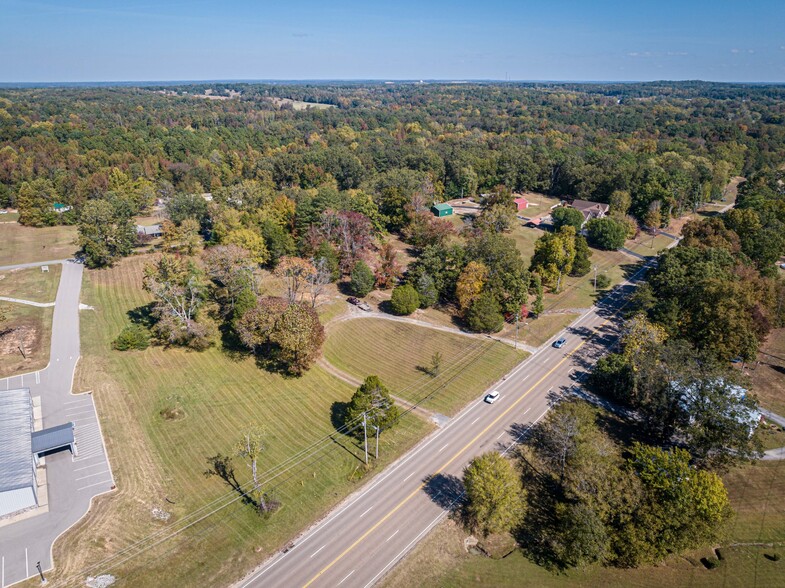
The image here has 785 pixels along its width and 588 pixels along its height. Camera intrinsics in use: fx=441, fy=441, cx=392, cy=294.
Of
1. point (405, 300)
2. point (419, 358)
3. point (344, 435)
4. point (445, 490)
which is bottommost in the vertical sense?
point (445, 490)

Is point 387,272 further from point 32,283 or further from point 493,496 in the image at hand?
point 32,283

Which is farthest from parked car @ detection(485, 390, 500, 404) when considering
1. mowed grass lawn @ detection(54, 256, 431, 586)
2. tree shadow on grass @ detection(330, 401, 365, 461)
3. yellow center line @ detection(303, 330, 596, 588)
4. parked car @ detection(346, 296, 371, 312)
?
parked car @ detection(346, 296, 371, 312)

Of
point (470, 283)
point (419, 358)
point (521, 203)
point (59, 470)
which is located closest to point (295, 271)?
Result: point (419, 358)

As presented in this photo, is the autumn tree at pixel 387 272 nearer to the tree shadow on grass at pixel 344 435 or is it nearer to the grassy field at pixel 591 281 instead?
the grassy field at pixel 591 281

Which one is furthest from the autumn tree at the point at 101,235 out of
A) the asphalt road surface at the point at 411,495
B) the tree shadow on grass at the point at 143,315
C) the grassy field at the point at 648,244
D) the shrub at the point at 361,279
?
the grassy field at the point at 648,244

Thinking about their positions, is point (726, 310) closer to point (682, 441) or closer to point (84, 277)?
point (682, 441)

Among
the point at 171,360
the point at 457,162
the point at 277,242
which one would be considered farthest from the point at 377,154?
the point at 171,360
